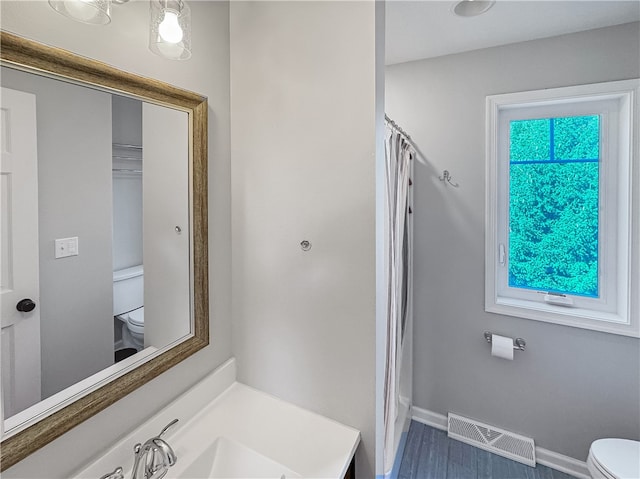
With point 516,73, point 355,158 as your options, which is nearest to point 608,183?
point 516,73

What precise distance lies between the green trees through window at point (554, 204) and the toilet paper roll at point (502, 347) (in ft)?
1.24

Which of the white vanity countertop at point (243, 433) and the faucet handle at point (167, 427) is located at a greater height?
the faucet handle at point (167, 427)

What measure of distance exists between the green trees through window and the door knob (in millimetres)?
2323

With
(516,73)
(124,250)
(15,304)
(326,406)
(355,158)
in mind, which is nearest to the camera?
(15,304)

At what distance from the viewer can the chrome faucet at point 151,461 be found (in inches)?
32.0

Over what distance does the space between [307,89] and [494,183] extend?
1438 millimetres

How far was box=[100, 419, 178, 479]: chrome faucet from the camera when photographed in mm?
812

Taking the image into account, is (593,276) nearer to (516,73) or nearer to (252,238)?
(516,73)

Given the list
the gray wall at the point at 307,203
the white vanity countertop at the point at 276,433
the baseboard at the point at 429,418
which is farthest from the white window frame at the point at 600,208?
the white vanity countertop at the point at 276,433

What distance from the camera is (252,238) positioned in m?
1.23

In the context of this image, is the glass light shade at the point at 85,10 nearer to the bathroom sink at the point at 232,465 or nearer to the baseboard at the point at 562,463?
the bathroom sink at the point at 232,465

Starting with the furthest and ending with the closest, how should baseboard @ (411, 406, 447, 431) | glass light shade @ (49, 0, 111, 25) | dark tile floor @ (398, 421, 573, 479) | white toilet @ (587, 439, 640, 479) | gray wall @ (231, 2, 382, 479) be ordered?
baseboard @ (411, 406, 447, 431), dark tile floor @ (398, 421, 573, 479), white toilet @ (587, 439, 640, 479), gray wall @ (231, 2, 382, 479), glass light shade @ (49, 0, 111, 25)

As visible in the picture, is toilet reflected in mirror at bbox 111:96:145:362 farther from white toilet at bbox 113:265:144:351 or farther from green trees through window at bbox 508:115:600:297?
green trees through window at bbox 508:115:600:297

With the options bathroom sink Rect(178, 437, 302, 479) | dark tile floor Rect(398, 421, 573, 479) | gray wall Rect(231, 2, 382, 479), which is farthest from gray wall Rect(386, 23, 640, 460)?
bathroom sink Rect(178, 437, 302, 479)
